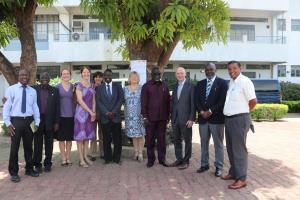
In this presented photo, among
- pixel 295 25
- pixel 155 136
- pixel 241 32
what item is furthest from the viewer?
pixel 295 25

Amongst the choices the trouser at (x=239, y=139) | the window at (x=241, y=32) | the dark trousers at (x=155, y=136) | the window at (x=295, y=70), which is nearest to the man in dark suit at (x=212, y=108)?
the trouser at (x=239, y=139)

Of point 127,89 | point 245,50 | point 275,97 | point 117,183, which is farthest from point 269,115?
point 117,183

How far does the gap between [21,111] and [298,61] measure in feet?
97.3

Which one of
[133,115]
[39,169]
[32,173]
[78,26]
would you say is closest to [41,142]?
[39,169]

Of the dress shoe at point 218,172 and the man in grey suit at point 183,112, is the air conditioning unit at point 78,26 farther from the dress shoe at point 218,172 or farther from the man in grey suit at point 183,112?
the dress shoe at point 218,172

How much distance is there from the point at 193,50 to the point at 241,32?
16.4 ft

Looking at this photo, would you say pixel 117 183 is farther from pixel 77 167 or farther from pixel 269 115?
pixel 269 115

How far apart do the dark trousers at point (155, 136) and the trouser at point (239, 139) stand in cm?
186

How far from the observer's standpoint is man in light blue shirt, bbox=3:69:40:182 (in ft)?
25.2

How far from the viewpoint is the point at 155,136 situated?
897 centimetres

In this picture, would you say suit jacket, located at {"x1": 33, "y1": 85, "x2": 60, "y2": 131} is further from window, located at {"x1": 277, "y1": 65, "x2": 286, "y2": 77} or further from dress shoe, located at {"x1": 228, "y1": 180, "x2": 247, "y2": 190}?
window, located at {"x1": 277, "y1": 65, "x2": 286, "y2": 77}

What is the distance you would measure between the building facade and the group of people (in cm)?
1795

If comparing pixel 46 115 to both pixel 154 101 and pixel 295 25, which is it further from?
pixel 295 25

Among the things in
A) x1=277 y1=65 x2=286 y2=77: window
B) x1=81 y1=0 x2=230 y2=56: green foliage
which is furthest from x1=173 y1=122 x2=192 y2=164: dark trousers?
x1=277 y1=65 x2=286 y2=77: window
